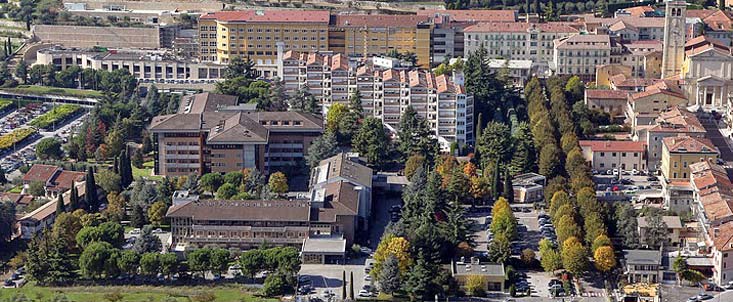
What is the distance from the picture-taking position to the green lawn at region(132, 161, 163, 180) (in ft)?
148

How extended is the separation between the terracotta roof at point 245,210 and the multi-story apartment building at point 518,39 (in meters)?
19.0

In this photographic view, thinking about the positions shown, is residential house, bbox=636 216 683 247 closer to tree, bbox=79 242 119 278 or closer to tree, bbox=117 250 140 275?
tree, bbox=117 250 140 275

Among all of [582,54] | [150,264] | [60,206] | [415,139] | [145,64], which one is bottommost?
[150,264]

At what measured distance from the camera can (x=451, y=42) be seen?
57.2m

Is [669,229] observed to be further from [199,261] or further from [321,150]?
[199,261]

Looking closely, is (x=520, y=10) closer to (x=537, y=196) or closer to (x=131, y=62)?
(x=131, y=62)

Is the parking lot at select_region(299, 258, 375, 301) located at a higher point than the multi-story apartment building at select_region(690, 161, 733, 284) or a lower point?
lower

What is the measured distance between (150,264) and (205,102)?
12.9 metres

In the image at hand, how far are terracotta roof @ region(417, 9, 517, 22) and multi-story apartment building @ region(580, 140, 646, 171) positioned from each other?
14.1m

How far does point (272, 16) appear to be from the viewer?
190 feet

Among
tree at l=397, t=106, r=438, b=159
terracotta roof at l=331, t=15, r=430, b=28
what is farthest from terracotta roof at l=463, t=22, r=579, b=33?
tree at l=397, t=106, r=438, b=159

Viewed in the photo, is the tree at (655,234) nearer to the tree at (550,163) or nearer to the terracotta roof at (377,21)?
the tree at (550,163)

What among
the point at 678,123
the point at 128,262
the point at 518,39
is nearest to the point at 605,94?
the point at 678,123

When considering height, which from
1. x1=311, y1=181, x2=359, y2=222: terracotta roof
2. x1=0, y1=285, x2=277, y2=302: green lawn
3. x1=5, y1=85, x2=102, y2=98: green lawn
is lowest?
x1=0, y1=285, x2=277, y2=302: green lawn
